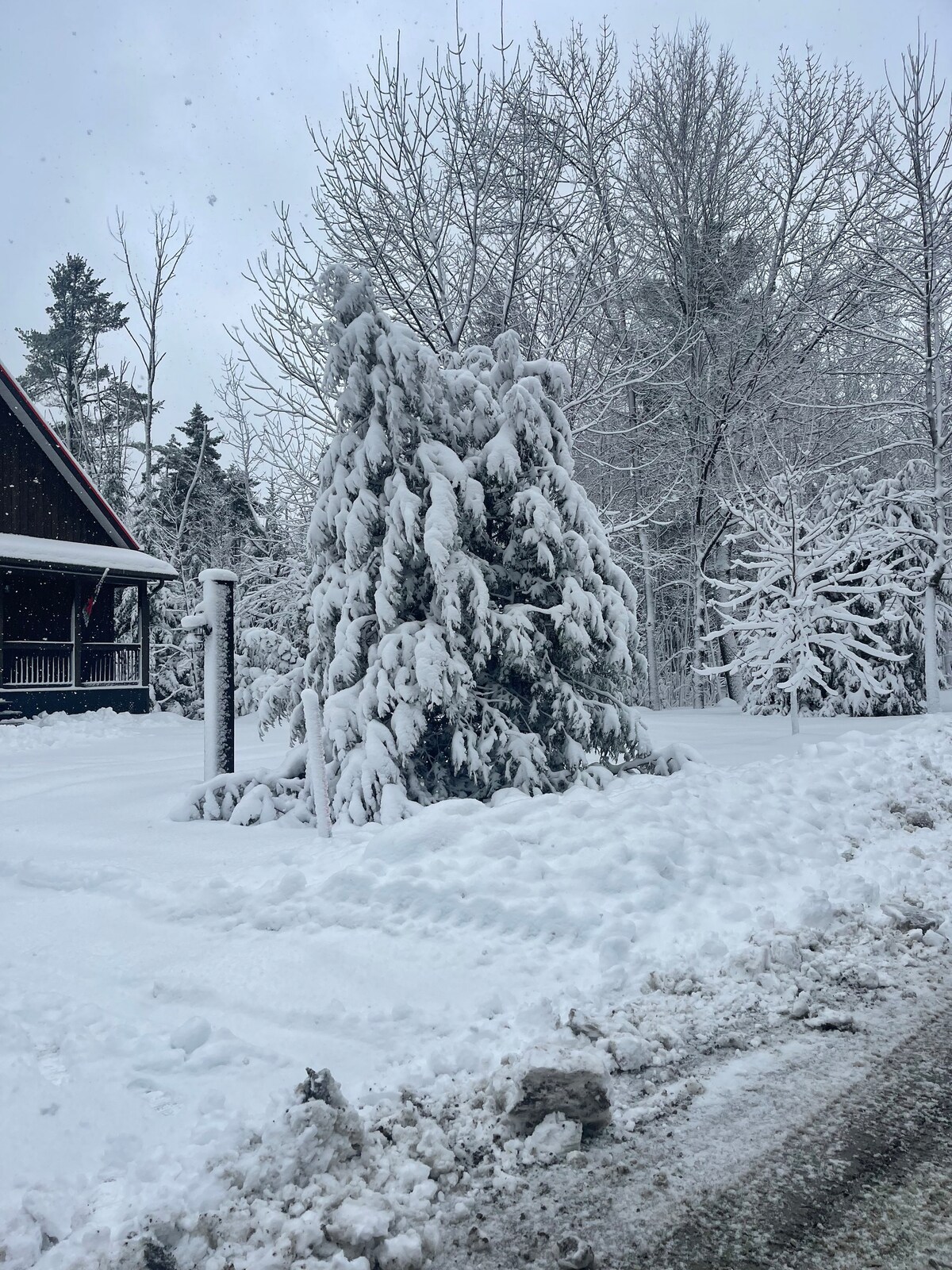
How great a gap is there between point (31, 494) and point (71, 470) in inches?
44.8

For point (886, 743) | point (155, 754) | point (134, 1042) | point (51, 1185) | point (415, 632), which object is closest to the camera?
point (51, 1185)

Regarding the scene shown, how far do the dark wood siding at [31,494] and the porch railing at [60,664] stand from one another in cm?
274

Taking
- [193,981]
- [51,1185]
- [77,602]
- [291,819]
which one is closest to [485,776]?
[291,819]

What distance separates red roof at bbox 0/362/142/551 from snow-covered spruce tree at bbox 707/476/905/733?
52.0ft

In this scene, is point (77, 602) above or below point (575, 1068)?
above

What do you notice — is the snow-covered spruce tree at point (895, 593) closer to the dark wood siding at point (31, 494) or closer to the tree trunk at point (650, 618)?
the tree trunk at point (650, 618)

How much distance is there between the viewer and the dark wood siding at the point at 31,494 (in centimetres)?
1980

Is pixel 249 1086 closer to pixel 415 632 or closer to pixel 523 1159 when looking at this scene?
pixel 523 1159

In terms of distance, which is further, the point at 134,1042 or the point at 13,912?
the point at 13,912

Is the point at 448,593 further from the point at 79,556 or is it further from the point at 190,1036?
the point at 79,556

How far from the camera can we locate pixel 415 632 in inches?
Result: 247

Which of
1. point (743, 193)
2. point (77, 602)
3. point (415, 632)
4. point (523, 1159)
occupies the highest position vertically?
point (743, 193)

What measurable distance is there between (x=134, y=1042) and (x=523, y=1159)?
58.8 inches

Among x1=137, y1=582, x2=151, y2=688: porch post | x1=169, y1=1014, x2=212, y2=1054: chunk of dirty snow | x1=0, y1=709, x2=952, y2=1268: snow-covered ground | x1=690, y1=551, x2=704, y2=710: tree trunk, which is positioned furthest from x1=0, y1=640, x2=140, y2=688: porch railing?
x1=169, y1=1014, x2=212, y2=1054: chunk of dirty snow
